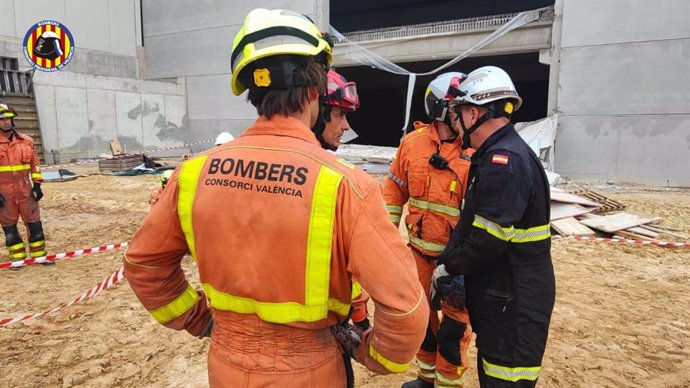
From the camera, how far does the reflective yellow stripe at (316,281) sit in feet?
4.09

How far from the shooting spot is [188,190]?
1.39 meters

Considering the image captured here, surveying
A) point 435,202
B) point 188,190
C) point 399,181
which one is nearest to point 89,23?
point 399,181

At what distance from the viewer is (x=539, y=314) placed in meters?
2.24

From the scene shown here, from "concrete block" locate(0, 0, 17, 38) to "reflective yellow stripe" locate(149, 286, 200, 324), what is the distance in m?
21.7

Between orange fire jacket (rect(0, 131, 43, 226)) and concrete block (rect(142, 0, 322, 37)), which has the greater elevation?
concrete block (rect(142, 0, 322, 37))

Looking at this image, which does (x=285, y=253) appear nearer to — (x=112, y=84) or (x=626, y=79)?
(x=626, y=79)

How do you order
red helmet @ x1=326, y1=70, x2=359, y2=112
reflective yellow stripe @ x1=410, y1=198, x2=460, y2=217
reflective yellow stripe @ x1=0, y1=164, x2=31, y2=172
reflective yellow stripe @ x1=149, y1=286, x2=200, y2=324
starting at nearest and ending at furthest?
reflective yellow stripe @ x1=149, y1=286, x2=200, y2=324
red helmet @ x1=326, y1=70, x2=359, y2=112
reflective yellow stripe @ x1=410, y1=198, x2=460, y2=217
reflective yellow stripe @ x1=0, y1=164, x2=31, y2=172

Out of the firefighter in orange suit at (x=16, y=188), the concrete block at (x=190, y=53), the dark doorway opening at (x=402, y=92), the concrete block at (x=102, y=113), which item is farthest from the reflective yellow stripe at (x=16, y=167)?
the dark doorway opening at (x=402, y=92)

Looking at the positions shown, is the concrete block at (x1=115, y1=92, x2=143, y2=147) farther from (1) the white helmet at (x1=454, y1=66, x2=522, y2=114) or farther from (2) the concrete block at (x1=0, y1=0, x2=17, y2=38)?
(1) the white helmet at (x1=454, y1=66, x2=522, y2=114)

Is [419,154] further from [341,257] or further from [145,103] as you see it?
[145,103]

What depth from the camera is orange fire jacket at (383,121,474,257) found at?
10.2 feet

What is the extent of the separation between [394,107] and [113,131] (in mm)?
18091

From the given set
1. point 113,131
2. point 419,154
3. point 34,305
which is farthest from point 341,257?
point 113,131

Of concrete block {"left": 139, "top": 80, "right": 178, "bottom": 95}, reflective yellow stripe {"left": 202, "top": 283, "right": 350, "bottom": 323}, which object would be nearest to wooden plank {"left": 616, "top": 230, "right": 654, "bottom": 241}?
reflective yellow stripe {"left": 202, "top": 283, "right": 350, "bottom": 323}
